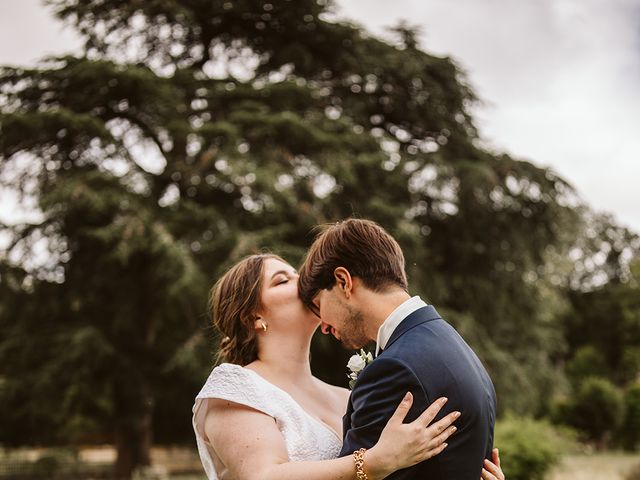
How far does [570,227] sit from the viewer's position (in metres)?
17.7

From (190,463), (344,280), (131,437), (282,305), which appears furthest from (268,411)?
(190,463)

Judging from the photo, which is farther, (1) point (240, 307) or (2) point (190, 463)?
(2) point (190, 463)

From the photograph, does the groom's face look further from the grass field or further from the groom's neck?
the grass field

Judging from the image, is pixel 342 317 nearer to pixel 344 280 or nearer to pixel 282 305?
pixel 344 280

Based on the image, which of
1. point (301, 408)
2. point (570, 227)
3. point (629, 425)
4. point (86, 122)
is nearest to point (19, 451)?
point (86, 122)

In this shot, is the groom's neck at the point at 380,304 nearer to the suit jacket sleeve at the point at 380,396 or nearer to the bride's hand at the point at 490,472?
the suit jacket sleeve at the point at 380,396

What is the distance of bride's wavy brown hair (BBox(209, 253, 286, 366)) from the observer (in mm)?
3127

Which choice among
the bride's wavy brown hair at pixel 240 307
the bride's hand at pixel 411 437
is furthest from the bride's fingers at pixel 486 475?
the bride's wavy brown hair at pixel 240 307

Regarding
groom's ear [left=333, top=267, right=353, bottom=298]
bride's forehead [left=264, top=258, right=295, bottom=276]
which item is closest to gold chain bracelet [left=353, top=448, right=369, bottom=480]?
groom's ear [left=333, top=267, right=353, bottom=298]

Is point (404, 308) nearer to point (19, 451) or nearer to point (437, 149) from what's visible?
point (437, 149)

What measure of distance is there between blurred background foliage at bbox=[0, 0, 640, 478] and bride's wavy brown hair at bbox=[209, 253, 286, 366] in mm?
9794

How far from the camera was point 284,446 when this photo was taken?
2650mm

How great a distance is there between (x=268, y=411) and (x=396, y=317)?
0.69m

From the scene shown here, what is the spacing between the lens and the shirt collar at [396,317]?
2.35m
